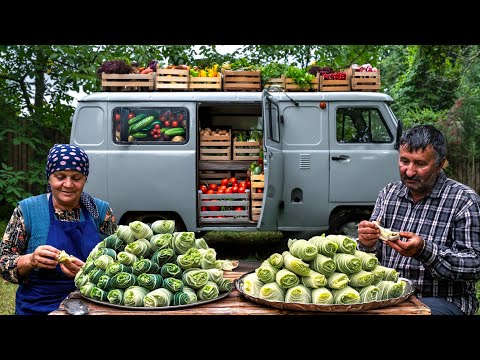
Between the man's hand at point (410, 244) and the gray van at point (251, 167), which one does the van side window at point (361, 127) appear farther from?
the man's hand at point (410, 244)

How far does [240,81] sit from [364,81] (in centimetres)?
185

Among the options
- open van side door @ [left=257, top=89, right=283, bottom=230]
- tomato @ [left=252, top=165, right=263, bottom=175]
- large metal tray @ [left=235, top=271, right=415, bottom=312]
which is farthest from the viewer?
tomato @ [left=252, top=165, right=263, bottom=175]

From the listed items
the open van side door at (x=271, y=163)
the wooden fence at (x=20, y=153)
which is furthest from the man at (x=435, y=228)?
the wooden fence at (x=20, y=153)

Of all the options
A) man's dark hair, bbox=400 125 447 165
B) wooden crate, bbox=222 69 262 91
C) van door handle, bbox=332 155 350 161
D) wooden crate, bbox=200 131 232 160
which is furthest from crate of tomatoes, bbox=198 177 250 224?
man's dark hair, bbox=400 125 447 165

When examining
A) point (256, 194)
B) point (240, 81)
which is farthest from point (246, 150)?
point (240, 81)

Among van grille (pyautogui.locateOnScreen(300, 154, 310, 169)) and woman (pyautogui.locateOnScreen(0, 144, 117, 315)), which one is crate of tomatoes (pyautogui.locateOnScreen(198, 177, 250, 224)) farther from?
woman (pyautogui.locateOnScreen(0, 144, 117, 315))

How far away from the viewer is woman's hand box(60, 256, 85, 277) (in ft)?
8.89

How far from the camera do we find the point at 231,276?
115 inches

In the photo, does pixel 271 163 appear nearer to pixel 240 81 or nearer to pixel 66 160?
pixel 240 81

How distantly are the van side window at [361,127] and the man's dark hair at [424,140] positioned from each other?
4.79 m

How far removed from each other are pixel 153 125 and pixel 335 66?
6226mm

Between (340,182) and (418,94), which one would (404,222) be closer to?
(340,182)

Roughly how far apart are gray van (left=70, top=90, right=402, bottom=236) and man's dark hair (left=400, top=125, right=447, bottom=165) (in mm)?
4569

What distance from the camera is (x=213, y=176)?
7.98 m
